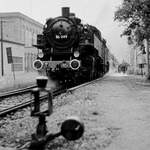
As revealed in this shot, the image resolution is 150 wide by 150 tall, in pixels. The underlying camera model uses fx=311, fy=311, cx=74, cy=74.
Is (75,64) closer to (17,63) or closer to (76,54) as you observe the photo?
(76,54)

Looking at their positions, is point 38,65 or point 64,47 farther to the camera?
point 64,47

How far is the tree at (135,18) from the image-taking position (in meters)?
23.6

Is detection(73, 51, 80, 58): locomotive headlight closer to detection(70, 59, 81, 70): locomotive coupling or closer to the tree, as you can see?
detection(70, 59, 81, 70): locomotive coupling

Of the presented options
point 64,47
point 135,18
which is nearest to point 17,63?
point 135,18

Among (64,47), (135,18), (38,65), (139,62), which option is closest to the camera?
(38,65)

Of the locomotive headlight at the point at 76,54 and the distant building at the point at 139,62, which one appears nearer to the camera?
the locomotive headlight at the point at 76,54

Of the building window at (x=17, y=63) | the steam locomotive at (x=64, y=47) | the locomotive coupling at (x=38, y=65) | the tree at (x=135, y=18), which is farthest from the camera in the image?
the building window at (x=17, y=63)

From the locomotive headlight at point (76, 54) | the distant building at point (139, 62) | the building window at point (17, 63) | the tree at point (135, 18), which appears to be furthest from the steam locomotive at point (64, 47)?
the building window at point (17, 63)

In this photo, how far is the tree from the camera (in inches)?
931

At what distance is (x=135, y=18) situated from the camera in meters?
25.5

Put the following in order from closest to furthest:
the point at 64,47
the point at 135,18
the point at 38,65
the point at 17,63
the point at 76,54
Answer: the point at 76,54, the point at 38,65, the point at 64,47, the point at 135,18, the point at 17,63

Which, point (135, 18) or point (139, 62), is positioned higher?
point (135, 18)

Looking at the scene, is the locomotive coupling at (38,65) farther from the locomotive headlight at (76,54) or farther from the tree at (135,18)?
the tree at (135,18)

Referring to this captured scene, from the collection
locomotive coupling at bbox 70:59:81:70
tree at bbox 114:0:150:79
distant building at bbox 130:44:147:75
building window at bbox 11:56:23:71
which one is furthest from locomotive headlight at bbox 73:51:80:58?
building window at bbox 11:56:23:71
